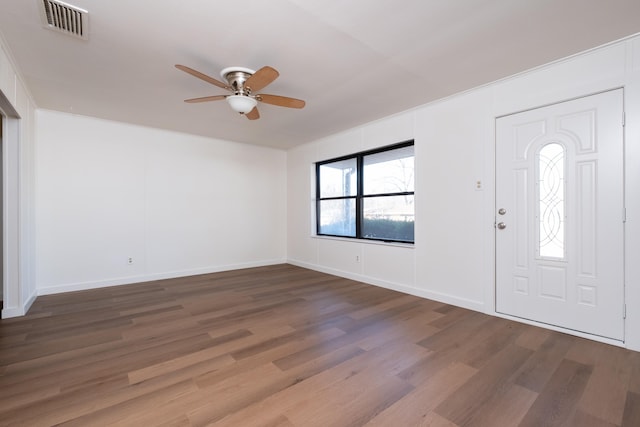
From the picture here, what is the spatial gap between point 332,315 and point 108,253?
3612 mm

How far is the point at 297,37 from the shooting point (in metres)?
2.28

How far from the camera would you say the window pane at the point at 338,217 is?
5.18 m

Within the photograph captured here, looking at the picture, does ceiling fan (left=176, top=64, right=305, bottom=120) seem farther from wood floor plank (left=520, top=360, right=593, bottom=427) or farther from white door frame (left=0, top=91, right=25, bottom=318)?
wood floor plank (left=520, top=360, right=593, bottom=427)

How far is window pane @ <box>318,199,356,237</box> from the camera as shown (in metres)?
5.18

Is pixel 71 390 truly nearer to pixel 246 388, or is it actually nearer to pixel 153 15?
pixel 246 388

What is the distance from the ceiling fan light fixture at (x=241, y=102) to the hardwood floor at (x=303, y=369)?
83.0 inches

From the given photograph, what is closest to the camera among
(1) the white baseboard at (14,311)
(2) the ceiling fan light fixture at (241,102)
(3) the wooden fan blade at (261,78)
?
(3) the wooden fan blade at (261,78)

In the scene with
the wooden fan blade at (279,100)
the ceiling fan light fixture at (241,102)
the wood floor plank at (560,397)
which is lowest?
the wood floor plank at (560,397)

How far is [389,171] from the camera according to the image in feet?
14.7

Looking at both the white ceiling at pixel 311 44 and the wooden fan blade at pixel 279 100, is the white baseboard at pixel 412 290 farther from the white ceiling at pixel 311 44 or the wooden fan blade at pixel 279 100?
the wooden fan blade at pixel 279 100

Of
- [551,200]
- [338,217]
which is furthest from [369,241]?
[551,200]

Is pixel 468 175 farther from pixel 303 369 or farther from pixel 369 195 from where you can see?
pixel 303 369

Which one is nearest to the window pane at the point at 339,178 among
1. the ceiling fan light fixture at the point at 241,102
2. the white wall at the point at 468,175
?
the white wall at the point at 468,175

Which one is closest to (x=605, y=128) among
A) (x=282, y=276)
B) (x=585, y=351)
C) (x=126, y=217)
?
(x=585, y=351)
